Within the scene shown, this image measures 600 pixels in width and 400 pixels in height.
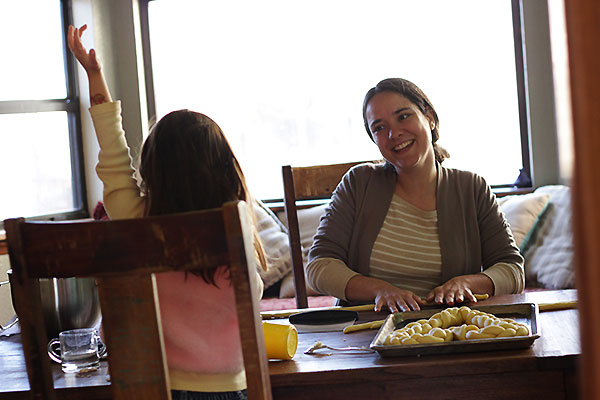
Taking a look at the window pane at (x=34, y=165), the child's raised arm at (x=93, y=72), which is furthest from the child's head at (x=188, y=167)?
the window pane at (x=34, y=165)

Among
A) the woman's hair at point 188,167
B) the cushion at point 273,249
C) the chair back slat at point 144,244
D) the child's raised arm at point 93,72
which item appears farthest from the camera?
the cushion at point 273,249

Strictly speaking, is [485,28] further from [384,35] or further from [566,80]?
[566,80]

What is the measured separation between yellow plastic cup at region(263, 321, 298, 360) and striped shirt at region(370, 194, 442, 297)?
2.43ft

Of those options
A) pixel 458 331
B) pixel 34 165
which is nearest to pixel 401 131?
pixel 458 331

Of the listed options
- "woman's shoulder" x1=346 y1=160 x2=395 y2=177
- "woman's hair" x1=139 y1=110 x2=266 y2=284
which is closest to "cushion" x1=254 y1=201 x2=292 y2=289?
"woman's shoulder" x1=346 y1=160 x2=395 y2=177

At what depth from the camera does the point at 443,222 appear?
187 centimetres

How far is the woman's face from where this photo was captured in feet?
6.31

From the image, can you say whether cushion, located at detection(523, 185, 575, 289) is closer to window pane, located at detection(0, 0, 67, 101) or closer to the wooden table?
the wooden table

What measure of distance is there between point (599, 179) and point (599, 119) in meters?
0.02

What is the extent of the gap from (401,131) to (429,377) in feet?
3.20

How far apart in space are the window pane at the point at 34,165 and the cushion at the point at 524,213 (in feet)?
7.44

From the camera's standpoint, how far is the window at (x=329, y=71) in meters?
3.73

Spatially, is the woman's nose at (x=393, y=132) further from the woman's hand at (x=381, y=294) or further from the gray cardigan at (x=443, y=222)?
the woman's hand at (x=381, y=294)

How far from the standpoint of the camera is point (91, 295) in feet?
4.77
